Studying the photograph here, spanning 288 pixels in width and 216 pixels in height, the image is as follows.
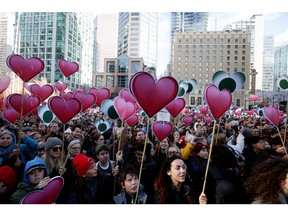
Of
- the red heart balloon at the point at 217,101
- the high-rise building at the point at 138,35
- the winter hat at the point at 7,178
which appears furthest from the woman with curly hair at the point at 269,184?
the high-rise building at the point at 138,35

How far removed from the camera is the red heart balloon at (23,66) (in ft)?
16.1

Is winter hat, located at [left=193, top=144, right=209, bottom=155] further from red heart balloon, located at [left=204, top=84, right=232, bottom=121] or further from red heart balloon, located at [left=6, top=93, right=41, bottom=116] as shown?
red heart balloon, located at [left=6, top=93, right=41, bottom=116]

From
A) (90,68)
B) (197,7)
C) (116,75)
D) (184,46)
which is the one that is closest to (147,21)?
(90,68)

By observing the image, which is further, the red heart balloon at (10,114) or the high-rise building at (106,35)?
the high-rise building at (106,35)

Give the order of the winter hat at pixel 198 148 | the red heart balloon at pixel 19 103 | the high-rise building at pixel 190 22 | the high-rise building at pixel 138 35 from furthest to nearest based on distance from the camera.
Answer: the high-rise building at pixel 190 22 < the high-rise building at pixel 138 35 < the red heart balloon at pixel 19 103 < the winter hat at pixel 198 148

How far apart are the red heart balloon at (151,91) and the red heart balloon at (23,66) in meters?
2.76

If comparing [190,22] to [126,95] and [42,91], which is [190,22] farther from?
[126,95]

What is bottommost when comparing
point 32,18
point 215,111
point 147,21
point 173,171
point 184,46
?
point 173,171

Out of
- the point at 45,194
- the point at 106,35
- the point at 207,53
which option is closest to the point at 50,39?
the point at 207,53

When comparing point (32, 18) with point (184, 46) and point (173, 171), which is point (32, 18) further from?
point (173, 171)

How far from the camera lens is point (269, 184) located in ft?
8.71

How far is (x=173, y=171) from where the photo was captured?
296cm

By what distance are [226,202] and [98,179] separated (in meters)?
1.52

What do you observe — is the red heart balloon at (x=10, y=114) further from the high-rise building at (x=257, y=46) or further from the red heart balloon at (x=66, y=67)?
the high-rise building at (x=257, y=46)
